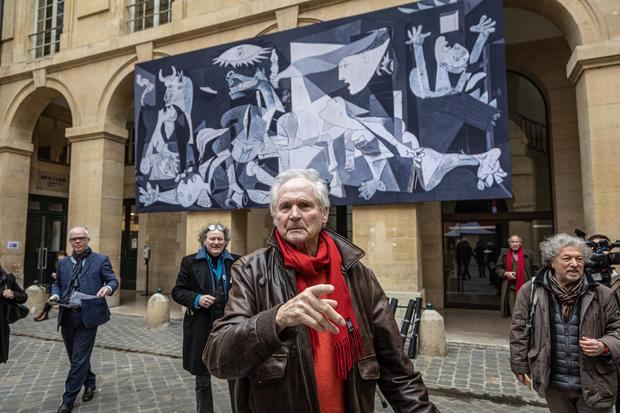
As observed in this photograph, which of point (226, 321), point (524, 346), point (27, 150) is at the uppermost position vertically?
point (27, 150)

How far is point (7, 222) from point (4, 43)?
6249 millimetres

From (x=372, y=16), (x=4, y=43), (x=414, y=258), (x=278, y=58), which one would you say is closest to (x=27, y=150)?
(x=4, y=43)

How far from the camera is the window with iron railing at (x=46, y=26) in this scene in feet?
42.3

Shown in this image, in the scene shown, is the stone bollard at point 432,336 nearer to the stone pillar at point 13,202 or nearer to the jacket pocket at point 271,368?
the jacket pocket at point 271,368

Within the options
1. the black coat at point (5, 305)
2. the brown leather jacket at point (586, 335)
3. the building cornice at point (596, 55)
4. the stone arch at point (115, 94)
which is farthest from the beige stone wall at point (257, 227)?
the brown leather jacket at point (586, 335)

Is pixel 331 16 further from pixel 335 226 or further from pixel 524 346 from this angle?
pixel 524 346

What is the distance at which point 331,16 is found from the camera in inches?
351

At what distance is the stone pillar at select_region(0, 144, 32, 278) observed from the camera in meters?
12.4

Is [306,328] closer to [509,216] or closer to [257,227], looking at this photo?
[509,216]

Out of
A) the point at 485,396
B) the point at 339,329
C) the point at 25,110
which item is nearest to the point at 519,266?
the point at 485,396

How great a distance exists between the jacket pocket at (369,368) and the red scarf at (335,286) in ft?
0.12

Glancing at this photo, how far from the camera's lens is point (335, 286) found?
1.71m

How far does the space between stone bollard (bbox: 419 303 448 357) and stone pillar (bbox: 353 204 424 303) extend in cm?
129

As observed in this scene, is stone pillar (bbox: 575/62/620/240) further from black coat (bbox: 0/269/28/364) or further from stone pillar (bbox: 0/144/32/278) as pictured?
stone pillar (bbox: 0/144/32/278)
